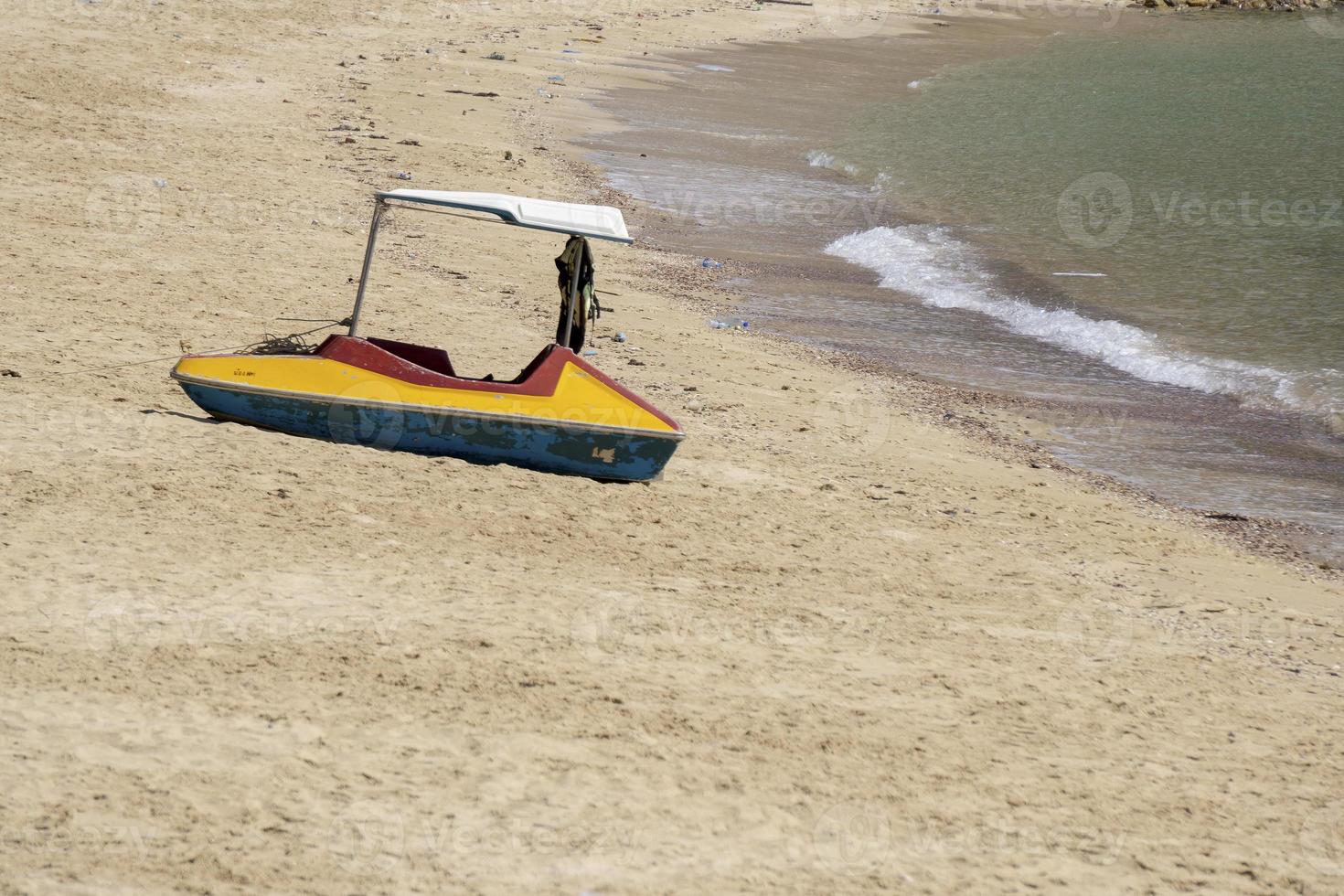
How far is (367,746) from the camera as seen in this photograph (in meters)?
5.40

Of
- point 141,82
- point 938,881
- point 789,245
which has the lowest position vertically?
point 938,881

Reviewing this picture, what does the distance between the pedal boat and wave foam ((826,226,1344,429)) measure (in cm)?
712

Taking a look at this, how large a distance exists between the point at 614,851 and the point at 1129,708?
286 centimetres

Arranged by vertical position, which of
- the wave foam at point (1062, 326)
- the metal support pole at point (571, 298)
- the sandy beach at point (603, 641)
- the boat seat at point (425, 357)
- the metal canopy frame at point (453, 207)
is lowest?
the sandy beach at point (603, 641)

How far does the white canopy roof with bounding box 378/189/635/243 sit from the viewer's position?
7.96m

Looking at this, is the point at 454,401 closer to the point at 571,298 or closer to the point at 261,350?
the point at 571,298

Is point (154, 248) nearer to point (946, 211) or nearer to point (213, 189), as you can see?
point (213, 189)

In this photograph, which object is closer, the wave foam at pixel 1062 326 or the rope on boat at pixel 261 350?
the rope on boat at pixel 261 350

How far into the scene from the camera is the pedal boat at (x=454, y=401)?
25.6 ft

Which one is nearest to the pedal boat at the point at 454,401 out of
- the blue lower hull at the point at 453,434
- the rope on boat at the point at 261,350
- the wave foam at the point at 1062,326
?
the blue lower hull at the point at 453,434

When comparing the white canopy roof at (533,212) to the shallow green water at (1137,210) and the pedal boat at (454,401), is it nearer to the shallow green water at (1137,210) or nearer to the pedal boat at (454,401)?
the pedal boat at (454,401)

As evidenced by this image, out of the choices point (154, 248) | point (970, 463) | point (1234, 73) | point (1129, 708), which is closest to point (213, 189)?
point (154, 248)

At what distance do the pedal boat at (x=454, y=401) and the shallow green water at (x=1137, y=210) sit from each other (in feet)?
23.6

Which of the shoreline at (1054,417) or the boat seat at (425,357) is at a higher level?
the boat seat at (425,357)
